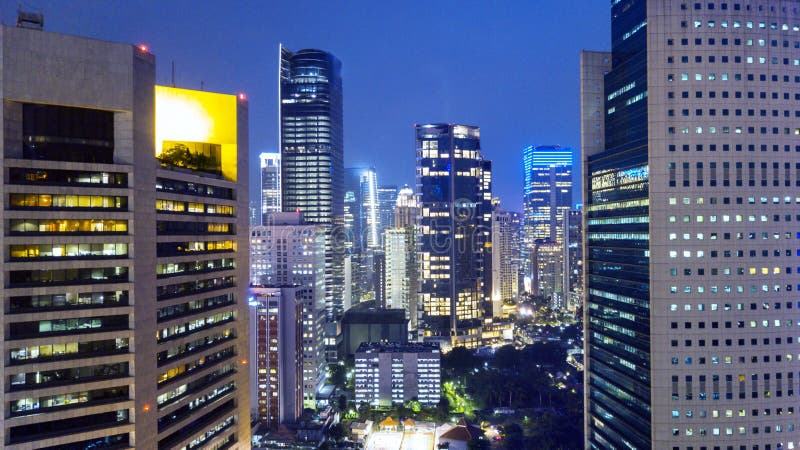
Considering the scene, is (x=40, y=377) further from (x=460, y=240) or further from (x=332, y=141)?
(x=332, y=141)

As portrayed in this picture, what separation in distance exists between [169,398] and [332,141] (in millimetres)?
137443

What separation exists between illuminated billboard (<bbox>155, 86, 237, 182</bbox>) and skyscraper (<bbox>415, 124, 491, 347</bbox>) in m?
92.2

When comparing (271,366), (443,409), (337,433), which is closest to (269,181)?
(271,366)

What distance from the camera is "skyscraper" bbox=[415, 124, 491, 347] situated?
128 m

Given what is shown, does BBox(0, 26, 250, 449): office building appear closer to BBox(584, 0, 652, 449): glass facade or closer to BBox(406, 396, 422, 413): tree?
BBox(584, 0, 652, 449): glass facade

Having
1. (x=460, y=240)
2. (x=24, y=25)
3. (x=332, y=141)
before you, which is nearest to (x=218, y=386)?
(x=24, y=25)

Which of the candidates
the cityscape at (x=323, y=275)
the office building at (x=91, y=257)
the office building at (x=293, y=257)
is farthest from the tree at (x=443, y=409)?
the office building at (x=91, y=257)

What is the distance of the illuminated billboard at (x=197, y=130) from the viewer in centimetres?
3497

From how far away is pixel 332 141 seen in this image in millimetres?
164000

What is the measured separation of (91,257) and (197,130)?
12.0 meters

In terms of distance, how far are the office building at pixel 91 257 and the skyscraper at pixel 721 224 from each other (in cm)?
3998

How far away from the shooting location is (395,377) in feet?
296

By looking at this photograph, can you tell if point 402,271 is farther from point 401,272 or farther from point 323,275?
point 323,275

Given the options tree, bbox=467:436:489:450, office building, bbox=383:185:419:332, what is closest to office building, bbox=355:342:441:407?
tree, bbox=467:436:489:450
